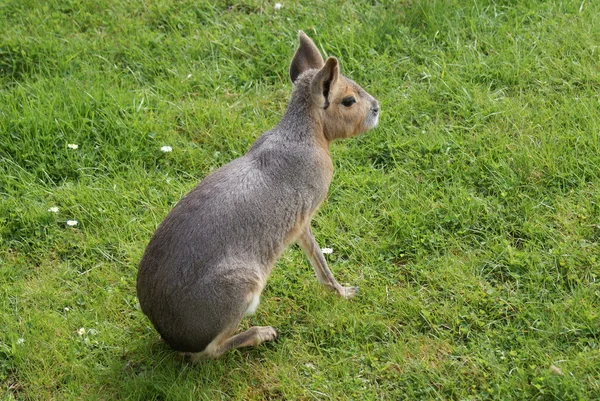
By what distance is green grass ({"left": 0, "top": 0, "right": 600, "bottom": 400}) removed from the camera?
4.28 meters

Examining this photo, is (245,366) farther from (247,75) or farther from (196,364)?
(247,75)

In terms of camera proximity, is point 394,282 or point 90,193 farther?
point 90,193

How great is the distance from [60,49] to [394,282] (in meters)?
3.32

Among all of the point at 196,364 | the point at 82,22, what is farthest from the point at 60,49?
the point at 196,364

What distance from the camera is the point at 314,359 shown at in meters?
4.37

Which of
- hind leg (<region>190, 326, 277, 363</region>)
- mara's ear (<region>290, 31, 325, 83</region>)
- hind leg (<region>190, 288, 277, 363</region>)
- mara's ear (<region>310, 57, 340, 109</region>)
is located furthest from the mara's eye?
hind leg (<region>190, 326, 277, 363</region>)

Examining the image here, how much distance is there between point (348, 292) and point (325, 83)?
1151mm

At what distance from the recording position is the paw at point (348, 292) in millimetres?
4648

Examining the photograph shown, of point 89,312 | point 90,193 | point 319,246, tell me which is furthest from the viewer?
point 90,193

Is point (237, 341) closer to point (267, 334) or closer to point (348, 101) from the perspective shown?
point (267, 334)

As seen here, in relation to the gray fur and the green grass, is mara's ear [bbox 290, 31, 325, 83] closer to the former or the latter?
the gray fur

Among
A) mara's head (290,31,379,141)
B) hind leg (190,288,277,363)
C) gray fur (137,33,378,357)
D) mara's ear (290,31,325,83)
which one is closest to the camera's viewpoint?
gray fur (137,33,378,357)

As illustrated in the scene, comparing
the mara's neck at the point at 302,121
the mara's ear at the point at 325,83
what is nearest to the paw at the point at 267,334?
the mara's neck at the point at 302,121

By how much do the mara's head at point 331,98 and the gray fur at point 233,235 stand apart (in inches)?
1.2
